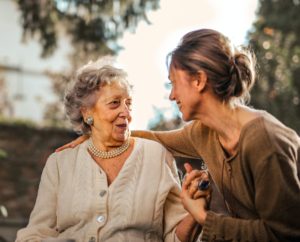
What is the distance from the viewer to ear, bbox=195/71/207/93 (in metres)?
3.12

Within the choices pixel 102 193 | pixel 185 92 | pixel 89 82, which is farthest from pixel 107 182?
pixel 185 92

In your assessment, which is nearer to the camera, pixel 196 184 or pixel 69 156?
pixel 196 184

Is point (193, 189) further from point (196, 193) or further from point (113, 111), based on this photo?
point (113, 111)

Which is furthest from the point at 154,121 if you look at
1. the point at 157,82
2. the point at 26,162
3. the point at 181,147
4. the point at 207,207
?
the point at 26,162

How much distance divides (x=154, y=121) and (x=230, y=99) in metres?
4.33

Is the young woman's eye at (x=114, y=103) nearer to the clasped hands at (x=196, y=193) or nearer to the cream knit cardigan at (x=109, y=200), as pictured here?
the cream knit cardigan at (x=109, y=200)

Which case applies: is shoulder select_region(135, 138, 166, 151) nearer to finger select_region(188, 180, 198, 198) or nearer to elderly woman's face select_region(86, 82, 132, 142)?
elderly woman's face select_region(86, 82, 132, 142)

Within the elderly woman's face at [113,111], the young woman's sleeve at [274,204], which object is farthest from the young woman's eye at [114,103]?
the young woman's sleeve at [274,204]

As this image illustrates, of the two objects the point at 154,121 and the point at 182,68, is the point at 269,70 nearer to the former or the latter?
the point at 154,121

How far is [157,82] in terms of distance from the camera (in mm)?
7480

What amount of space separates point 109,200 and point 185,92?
2.31 ft

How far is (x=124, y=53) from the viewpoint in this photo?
342 inches

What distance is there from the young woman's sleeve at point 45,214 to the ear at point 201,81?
38.3 inches

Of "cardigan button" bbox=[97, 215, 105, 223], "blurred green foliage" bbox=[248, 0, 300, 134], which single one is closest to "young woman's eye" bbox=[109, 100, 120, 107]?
"cardigan button" bbox=[97, 215, 105, 223]
